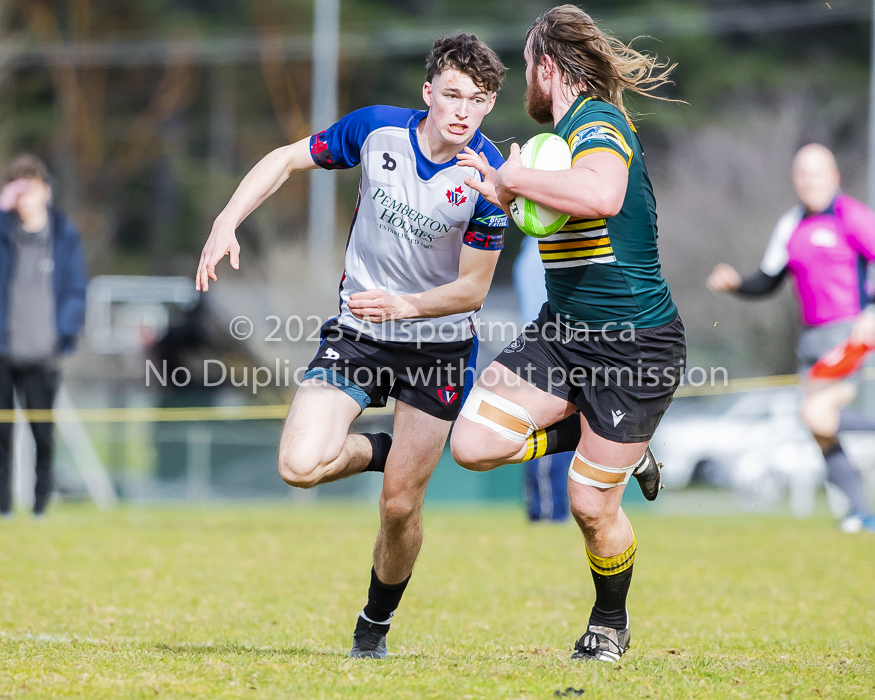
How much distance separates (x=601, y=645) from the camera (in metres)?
4.59

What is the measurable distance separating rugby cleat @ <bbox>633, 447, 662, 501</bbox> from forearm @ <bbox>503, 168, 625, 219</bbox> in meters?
1.20

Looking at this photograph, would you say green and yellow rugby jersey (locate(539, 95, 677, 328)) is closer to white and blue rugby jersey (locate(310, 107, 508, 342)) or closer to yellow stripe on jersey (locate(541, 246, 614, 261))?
yellow stripe on jersey (locate(541, 246, 614, 261))

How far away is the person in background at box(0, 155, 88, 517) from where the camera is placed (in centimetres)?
976

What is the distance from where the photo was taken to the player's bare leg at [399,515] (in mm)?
4852

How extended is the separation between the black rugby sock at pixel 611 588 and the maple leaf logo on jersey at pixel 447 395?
95 centimetres

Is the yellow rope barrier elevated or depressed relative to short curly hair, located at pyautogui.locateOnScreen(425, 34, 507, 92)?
depressed

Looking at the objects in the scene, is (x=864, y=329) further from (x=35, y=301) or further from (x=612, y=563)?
(x=35, y=301)

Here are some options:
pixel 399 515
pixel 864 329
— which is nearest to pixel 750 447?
pixel 864 329

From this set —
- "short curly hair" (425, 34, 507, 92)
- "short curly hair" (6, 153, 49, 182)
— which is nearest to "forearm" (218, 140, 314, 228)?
"short curly hair" (425, 34, 507, 92)

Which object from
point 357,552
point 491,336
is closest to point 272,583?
point 357,552

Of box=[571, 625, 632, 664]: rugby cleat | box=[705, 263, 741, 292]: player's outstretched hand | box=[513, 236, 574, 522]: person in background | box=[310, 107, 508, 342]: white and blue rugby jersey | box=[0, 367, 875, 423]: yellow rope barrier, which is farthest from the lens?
box=[0, 367, 875, 423]: yellow rope barrier

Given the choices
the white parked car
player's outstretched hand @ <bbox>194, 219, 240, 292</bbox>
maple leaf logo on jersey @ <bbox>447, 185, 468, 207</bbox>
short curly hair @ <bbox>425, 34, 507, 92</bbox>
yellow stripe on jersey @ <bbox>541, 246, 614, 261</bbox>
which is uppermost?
short curly hair @ <bbox>425, 34, 507, 92</bbox>

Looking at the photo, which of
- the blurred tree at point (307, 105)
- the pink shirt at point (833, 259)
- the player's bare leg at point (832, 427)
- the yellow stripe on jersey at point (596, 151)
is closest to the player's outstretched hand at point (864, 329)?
the pink shirt at point (833, 259)

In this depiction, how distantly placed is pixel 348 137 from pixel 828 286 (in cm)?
575
